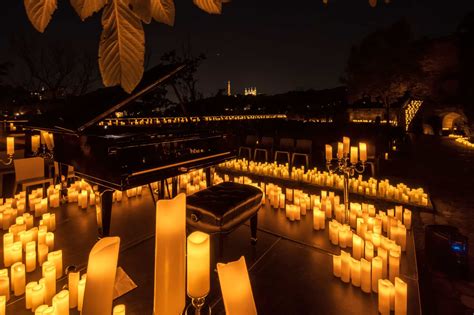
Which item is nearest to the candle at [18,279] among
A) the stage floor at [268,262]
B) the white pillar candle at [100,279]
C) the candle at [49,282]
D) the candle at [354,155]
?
the stage floor at [268,262]

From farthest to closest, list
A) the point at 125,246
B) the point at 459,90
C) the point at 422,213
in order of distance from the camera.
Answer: the point at 459,90, the point at 422,213, the point at 125,246

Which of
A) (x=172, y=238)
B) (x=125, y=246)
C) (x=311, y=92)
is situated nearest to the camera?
(x=172, y=238)

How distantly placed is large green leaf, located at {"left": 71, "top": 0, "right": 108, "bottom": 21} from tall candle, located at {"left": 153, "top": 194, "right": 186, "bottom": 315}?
76 cm

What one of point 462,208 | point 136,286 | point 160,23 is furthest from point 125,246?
point 462,208

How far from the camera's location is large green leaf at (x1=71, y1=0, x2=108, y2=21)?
0.60 meters

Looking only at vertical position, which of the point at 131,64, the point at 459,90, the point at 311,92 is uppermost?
the point at 311,92

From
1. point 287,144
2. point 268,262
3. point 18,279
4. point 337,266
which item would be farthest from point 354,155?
point 287,144

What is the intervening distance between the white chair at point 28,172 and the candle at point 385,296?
16.5 feet

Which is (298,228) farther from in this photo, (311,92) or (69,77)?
(311,92)

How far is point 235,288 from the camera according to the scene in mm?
1048

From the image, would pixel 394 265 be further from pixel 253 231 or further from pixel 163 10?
pixel 163 10

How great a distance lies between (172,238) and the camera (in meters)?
1.09

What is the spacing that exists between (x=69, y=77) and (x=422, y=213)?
19.1 metres

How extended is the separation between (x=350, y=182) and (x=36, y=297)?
494cm
